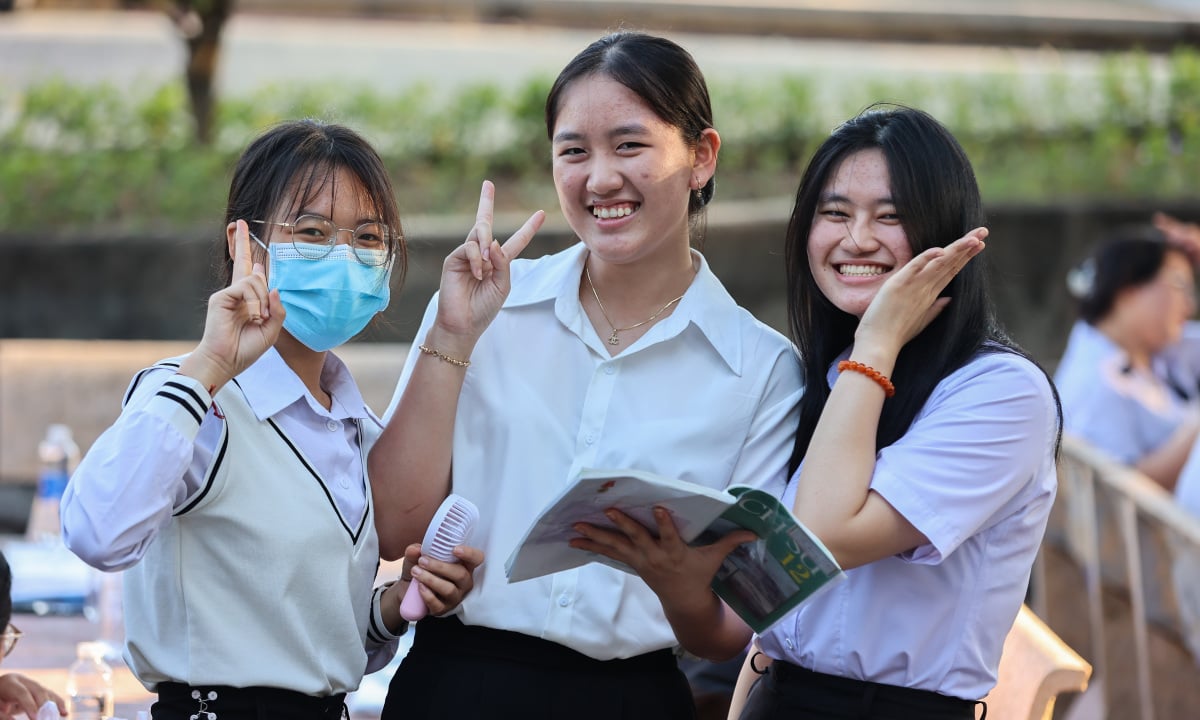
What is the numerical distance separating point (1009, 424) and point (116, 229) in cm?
628

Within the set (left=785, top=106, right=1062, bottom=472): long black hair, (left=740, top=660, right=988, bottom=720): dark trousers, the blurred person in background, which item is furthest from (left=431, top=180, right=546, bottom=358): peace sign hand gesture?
the blurred person in background

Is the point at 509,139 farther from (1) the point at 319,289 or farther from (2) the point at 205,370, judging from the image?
(2) the point at 205,370

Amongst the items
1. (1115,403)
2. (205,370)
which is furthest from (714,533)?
(1115,403)

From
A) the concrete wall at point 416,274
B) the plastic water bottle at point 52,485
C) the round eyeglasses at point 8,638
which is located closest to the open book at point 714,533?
the round eyeglasses at point 8,638

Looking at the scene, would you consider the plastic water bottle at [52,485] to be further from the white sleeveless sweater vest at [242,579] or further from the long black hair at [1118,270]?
the long black hair at [1118,270]

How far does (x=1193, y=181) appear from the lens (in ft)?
27.8

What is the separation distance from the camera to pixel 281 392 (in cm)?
218

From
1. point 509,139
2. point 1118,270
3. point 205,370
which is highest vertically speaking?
point 205,370

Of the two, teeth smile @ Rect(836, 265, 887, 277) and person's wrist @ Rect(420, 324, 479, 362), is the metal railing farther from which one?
person's wrist @ Rect(420, 324, 479, 362)

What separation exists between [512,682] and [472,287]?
649 mm

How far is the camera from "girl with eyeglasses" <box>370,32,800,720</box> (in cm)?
228

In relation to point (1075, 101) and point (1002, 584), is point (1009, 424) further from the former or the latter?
point (1075, 101)

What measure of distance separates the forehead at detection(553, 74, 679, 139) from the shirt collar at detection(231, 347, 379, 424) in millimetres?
583

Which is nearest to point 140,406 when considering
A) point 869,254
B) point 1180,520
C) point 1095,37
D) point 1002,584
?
point 869,254
